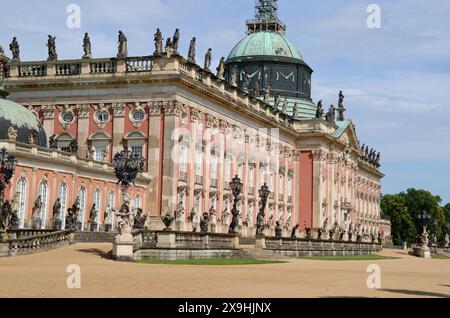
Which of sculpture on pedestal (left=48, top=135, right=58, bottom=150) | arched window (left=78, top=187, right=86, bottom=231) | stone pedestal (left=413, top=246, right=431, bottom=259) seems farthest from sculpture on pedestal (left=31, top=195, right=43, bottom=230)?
stone pedestal (left=413, top=246, right=431, bottom=259)

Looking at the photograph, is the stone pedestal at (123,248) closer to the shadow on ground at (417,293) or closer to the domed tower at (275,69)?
the shadow on ground at (417,293)

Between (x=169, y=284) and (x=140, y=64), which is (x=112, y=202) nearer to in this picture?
(x=140, y=64)

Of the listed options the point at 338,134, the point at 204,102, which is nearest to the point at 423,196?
the point at 338,134

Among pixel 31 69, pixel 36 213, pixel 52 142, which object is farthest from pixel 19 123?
pixel 31 69

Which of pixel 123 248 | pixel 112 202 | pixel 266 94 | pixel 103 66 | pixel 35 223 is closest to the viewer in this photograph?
pixel 123 248

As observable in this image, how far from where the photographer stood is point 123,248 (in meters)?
31.8

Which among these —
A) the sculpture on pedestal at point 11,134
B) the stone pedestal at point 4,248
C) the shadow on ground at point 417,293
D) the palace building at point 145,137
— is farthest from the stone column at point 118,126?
the shadow on ground at point 417,293

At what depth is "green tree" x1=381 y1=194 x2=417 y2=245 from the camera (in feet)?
452

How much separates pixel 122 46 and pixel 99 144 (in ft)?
23.3

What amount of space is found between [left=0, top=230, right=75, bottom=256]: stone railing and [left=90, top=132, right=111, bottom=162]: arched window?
18.0 meters
